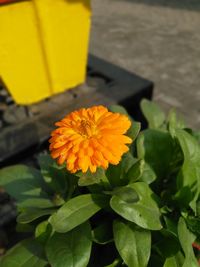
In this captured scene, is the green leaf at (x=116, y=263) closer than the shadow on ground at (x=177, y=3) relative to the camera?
Yes

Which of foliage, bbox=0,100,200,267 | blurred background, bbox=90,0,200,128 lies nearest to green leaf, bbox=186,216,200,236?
foliage, bbox=0,100,200,267

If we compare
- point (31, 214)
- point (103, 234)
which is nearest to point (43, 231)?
point (31, 214)

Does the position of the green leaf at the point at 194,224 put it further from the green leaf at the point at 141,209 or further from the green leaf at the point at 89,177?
the green leaf at the point at 89,177

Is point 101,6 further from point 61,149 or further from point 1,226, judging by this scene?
point 61,149

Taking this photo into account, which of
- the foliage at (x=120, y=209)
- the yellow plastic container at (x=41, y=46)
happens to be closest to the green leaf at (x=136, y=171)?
the foliage at (x=120, y=209)

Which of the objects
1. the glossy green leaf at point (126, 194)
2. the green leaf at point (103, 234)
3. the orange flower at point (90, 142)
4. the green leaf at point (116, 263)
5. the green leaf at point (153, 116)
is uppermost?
the orange flower at point (90, 142)

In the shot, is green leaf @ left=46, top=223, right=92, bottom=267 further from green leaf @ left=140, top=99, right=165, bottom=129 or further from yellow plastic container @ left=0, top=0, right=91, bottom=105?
yellow plastic container @ left=0, top=0, right=91, bottom=105

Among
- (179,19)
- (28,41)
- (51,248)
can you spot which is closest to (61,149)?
(51,248)

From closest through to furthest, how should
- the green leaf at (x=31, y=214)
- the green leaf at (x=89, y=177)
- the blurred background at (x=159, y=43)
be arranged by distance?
the green leaf at (x=89, y=177), the green leaf at (x=31, y=214), the blurred background at (x=159, y=43)
